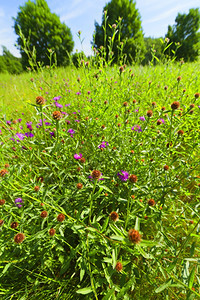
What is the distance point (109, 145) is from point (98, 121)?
48 centimetres

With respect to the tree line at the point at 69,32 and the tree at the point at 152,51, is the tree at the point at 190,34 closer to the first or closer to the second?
the tree line at the point at 69,32

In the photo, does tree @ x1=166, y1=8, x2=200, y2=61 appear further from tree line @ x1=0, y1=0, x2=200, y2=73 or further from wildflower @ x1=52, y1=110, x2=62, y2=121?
wildflower @ x1=52, y1=110, x2=62, y2=121

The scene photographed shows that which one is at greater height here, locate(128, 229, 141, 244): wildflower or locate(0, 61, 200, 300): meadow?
locate(128, 229, 141, 244): wildflower

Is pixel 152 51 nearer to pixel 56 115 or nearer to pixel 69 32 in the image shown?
pixel 56 115

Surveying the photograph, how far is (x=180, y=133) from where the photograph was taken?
52.1 inches

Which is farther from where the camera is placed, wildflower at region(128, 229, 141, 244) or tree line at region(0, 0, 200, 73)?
tree line at region(0, 0, 200, 73)

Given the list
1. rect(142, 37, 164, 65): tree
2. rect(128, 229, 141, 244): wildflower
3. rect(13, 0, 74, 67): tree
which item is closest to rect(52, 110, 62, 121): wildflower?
rect(128, 229, 141, 244): wildflower

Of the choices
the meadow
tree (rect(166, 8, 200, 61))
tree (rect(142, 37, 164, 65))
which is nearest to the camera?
the meadow

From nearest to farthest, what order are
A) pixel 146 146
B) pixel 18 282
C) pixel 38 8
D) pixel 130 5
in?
pixel 18 282
pixel 146 146
pixel 38 8
pixel 130 5

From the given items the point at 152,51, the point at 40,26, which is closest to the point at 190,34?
the point at 40,26

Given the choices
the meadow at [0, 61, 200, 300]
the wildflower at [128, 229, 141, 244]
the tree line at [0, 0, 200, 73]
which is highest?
the tree line at [0, 0, 200, 73]

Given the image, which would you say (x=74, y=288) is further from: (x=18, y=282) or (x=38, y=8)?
(x=38, y=8)

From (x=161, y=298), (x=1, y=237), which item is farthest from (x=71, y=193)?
(x=161, y=298)

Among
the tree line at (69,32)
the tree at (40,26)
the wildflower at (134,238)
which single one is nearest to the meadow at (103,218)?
the wildflower at (134,238)
